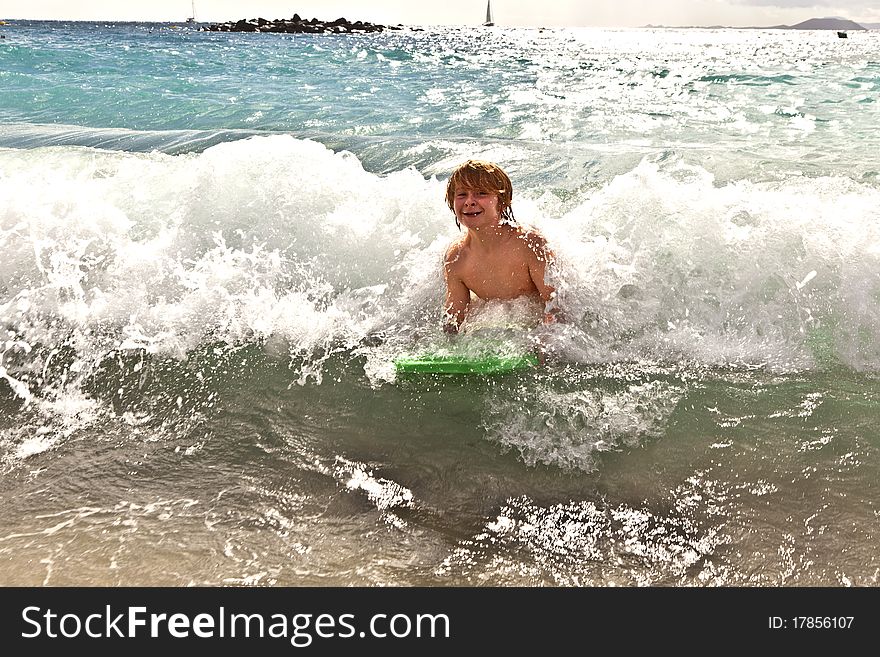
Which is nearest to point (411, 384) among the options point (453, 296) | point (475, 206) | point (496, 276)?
point (453, 296)

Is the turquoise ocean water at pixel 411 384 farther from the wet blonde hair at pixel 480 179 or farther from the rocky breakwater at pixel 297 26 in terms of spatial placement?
the rocky breakwater at pixel 297 26

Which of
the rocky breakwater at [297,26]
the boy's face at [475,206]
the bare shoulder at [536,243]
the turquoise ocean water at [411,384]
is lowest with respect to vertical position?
the turquoise ocean water at [411,384]

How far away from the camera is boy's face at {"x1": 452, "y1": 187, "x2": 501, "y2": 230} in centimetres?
334

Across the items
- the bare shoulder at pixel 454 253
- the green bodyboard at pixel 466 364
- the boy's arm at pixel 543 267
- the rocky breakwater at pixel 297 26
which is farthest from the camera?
the rocky breakwater at pixel 297 26

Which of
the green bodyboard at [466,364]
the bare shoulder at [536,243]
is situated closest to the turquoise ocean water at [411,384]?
the green bodyboard at [466,364]

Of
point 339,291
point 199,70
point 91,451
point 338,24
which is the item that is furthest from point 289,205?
point 338,24

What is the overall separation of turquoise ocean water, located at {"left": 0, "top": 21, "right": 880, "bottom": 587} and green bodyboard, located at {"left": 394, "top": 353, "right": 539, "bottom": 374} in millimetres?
76

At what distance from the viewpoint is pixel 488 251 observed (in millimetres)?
3500

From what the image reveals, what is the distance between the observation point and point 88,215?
422 centimetres

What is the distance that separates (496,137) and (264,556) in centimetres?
642

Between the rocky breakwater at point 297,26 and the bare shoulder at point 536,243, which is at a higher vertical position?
the rocky breakwater at point 297,26

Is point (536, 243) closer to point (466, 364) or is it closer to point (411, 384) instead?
point (466, 364)

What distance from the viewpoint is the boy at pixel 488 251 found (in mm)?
3328
